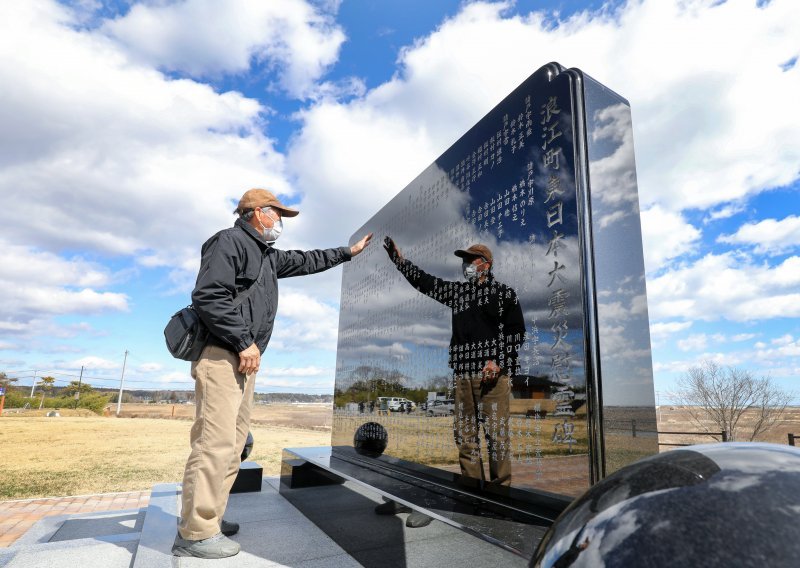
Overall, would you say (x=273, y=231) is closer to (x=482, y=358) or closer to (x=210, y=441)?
(x=210, y=441)

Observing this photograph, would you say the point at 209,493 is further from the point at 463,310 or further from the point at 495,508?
the point at 463,310

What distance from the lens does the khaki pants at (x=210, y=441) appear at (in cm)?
204

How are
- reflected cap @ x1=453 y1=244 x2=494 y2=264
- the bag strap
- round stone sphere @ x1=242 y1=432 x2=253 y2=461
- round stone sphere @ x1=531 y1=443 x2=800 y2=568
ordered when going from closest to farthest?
round stone sphere @ x1=531 y1=443 x2=800 y2=568 < the bag strap < reflected cap @ x1=453 y1=244 x2=494 y2=264 < round stone sphere @ x1=242 y1=432 x2=253 y2=461

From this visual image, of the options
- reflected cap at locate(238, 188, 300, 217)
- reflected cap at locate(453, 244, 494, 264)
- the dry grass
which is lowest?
the dry grass

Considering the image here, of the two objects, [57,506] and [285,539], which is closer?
[285,539]

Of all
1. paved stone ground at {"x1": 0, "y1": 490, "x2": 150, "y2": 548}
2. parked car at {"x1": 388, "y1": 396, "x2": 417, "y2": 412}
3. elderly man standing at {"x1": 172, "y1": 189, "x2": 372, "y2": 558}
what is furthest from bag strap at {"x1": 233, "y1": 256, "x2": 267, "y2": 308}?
paved stone ground at {"x1": 0, "y1": 490, "x2": 150, "y2": 548}

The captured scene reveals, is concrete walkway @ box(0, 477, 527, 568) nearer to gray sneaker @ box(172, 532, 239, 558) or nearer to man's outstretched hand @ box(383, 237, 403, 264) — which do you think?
gray sneaker @ box(172, 532, 239, 558)

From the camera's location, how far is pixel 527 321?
2047 mm

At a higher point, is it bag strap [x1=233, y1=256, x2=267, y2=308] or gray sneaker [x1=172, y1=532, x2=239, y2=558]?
bag strap [x1=233, y1=256, x2=267, y2=308]

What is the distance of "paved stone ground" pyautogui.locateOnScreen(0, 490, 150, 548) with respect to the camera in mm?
4234

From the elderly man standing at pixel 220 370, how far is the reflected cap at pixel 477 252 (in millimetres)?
1085

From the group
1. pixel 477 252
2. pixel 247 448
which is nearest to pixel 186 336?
pixel 477 252

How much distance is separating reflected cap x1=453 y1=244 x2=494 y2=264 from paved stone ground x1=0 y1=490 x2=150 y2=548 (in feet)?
12.5

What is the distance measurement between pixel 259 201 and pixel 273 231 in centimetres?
18
